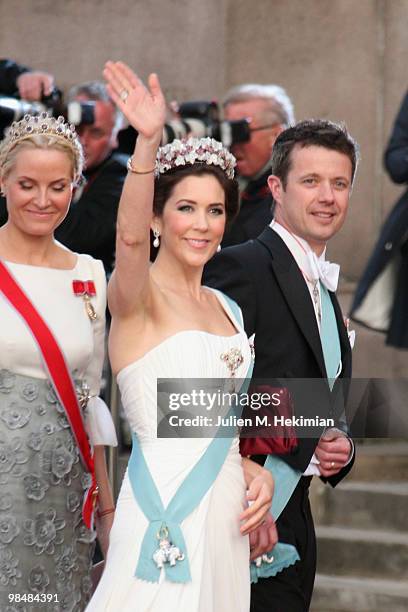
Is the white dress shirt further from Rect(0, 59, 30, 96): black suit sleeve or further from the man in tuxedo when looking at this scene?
Rect(0, 59, 30, 96): black suit sleeve

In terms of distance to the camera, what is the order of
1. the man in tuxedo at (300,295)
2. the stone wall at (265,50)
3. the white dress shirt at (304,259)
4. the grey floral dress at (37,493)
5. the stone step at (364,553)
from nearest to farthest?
the grey floral dress at (37,493)
the man in tuxedo at (300,295)
the white dress shirt at (304,259)
the stone step at (364,553)
the stone wall at (265,50)

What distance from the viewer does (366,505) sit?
19.8 feet

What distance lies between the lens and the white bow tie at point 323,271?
4016 millimetres

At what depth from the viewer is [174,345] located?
11.4 ft

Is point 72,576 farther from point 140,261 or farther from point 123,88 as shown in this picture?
point 123,88

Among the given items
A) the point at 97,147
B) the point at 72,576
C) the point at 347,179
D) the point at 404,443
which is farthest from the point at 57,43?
the point at 72,576

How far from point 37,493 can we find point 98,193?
2188mm

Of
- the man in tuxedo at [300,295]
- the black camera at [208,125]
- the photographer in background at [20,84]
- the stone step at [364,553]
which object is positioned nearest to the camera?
the man in tuxedo at [300,295]

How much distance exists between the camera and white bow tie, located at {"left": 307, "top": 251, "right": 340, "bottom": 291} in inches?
158

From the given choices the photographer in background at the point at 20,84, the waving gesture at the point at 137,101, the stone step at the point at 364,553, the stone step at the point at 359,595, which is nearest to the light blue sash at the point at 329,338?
the waving gesture at the point at 137,101

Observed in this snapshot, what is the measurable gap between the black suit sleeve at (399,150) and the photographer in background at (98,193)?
3.38 ft

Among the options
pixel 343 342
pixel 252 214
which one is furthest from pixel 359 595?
pixel 343 342

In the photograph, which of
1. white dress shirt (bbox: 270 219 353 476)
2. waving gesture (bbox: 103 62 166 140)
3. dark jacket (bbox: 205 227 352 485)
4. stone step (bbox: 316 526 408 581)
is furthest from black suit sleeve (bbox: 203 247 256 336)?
stone step (bbox: 316 526 408 581)

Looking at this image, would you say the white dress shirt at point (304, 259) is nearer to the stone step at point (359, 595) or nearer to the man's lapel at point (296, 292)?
the man's lapel at point (296, 292)
